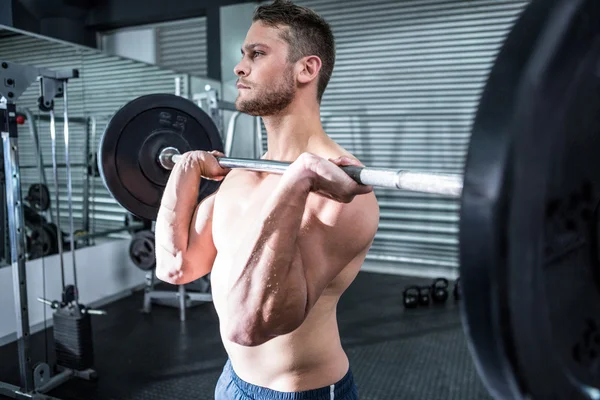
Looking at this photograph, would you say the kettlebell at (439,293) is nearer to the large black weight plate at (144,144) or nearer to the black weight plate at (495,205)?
the large black weight plate at (144,144)

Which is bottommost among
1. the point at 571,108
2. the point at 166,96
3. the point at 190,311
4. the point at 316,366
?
the point at 190,311

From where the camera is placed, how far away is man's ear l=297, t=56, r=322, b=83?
3.73 feet

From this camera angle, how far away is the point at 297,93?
3.79 ft

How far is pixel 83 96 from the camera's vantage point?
14.5 ft

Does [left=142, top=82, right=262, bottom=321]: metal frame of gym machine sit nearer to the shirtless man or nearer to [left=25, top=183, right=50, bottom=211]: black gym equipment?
[left=25, top=183, right=50, bottom=211]: black gym equipment

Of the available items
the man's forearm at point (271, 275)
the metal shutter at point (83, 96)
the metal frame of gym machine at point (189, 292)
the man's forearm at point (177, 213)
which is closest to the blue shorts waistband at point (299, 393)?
the man's forearm at point (271, 275)

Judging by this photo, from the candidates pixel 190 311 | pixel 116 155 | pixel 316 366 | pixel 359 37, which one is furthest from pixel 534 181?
pixel 359 37

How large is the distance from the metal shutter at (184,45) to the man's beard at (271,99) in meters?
4.33

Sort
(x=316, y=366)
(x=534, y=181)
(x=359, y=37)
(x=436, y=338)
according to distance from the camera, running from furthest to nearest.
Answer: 1. (x=359, y=37)
2. (x=436, y=338)
3. (x=316, y=366)
4. (x=534, y=181)

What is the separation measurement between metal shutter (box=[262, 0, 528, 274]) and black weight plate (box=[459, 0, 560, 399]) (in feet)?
12.5

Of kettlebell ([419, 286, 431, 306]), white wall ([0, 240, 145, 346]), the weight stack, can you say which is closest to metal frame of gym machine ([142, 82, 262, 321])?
white wall ([0, 240, 145, 346])

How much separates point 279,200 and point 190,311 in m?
2.90

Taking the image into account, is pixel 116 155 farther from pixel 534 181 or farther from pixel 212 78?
pixel 212 78

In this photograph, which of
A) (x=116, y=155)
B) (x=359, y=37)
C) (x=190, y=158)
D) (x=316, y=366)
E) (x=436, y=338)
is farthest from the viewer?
(x=359, y=37)
